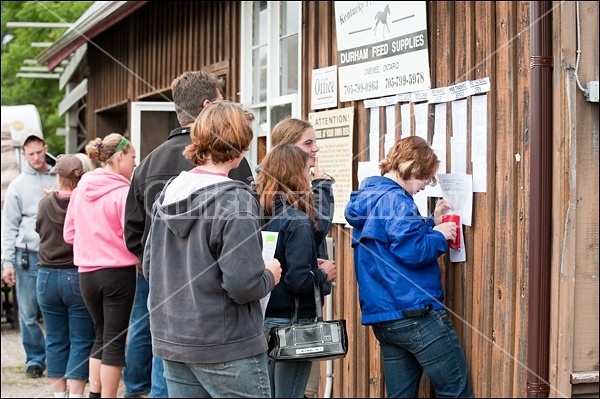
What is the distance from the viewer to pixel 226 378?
3.61 m

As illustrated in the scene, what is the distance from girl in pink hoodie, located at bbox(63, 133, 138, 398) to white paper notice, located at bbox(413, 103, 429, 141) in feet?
6.80

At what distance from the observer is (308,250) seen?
4.47m

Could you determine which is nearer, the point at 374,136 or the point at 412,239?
the point at 412,239

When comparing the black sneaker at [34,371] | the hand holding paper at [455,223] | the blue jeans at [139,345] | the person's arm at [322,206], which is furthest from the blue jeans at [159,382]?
the black sneaker at [34,371]

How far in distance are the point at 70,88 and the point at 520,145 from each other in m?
16.3

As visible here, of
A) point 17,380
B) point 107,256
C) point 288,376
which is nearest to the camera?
point 288,376

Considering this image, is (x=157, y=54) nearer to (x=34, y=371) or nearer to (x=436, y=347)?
(x=34, y=371)

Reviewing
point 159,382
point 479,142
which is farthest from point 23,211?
point 479,142

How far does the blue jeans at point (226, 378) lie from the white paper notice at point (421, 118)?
2.23 metres

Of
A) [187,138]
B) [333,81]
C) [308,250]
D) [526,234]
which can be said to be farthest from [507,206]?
[333,81]

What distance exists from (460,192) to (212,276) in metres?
2.02

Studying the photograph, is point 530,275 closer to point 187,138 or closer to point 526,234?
point 526,234

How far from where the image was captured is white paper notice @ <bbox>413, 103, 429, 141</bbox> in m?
5.41

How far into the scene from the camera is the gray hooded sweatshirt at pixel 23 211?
8.49 meters
